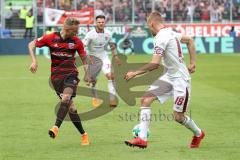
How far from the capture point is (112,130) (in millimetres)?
13852

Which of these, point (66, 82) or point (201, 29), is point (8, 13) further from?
point (66, 82)

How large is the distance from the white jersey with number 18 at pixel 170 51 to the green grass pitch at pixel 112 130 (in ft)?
4.17

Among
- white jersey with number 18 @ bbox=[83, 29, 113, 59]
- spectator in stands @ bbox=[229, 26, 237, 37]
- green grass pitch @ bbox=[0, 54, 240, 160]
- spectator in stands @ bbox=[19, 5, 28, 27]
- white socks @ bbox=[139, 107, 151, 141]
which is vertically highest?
spectator in stands @ bbox=[19, 5, 28, 27]

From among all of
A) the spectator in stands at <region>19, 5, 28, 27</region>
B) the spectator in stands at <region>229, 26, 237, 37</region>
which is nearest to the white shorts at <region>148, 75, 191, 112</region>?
the spectator in stands at <region>19, 5, 28, 27</region>

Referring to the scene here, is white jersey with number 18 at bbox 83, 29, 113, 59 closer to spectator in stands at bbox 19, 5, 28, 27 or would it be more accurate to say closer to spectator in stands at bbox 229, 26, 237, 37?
spectator in stands at bbox 19, 5, 28, 27

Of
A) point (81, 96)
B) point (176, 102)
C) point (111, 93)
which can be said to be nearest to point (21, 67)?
point (81, 96)

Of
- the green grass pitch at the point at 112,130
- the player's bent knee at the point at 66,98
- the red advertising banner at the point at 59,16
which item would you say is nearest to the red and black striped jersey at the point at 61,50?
the player's bent knee at the point at 66,98

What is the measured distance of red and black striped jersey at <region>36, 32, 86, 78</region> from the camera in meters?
12.2

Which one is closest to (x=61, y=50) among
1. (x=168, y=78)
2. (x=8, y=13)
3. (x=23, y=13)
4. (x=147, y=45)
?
(x=168, y=78)

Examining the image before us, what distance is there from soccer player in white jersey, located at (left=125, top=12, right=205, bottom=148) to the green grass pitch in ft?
1.27

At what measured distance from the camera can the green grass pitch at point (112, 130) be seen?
1107 cm

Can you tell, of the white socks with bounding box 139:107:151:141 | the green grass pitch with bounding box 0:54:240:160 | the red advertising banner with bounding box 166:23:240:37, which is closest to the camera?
the green grass pitch with bounding box 0:54:240:160

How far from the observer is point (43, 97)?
20484 mm

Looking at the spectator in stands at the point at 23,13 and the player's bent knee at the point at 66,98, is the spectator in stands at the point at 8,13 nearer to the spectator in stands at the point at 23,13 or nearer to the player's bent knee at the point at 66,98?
the spectator in stands at the point at 23,13
